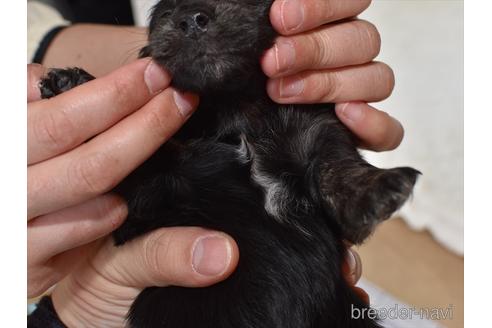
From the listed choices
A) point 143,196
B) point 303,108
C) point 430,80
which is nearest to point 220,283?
point 143,196

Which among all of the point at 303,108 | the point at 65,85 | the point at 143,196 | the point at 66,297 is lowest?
the point at 66,297

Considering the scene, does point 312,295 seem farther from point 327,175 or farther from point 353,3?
point 353,3

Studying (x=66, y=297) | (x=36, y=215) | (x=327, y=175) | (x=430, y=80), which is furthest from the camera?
(x=430, y=80)

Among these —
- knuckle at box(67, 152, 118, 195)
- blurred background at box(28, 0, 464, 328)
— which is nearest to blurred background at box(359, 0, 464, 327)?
blurred background at box(28, 0, 464, 328)

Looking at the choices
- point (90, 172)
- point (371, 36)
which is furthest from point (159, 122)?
point (371, 36)

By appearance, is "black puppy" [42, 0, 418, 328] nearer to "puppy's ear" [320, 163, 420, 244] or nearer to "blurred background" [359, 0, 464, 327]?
"puppy's ear" [320, 163, 420, 244]

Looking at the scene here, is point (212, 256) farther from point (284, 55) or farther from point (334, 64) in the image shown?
point (334, 64)

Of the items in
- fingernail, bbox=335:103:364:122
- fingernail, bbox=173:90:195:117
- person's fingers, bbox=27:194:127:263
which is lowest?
person's fingers, bbox=27:194:127:263
